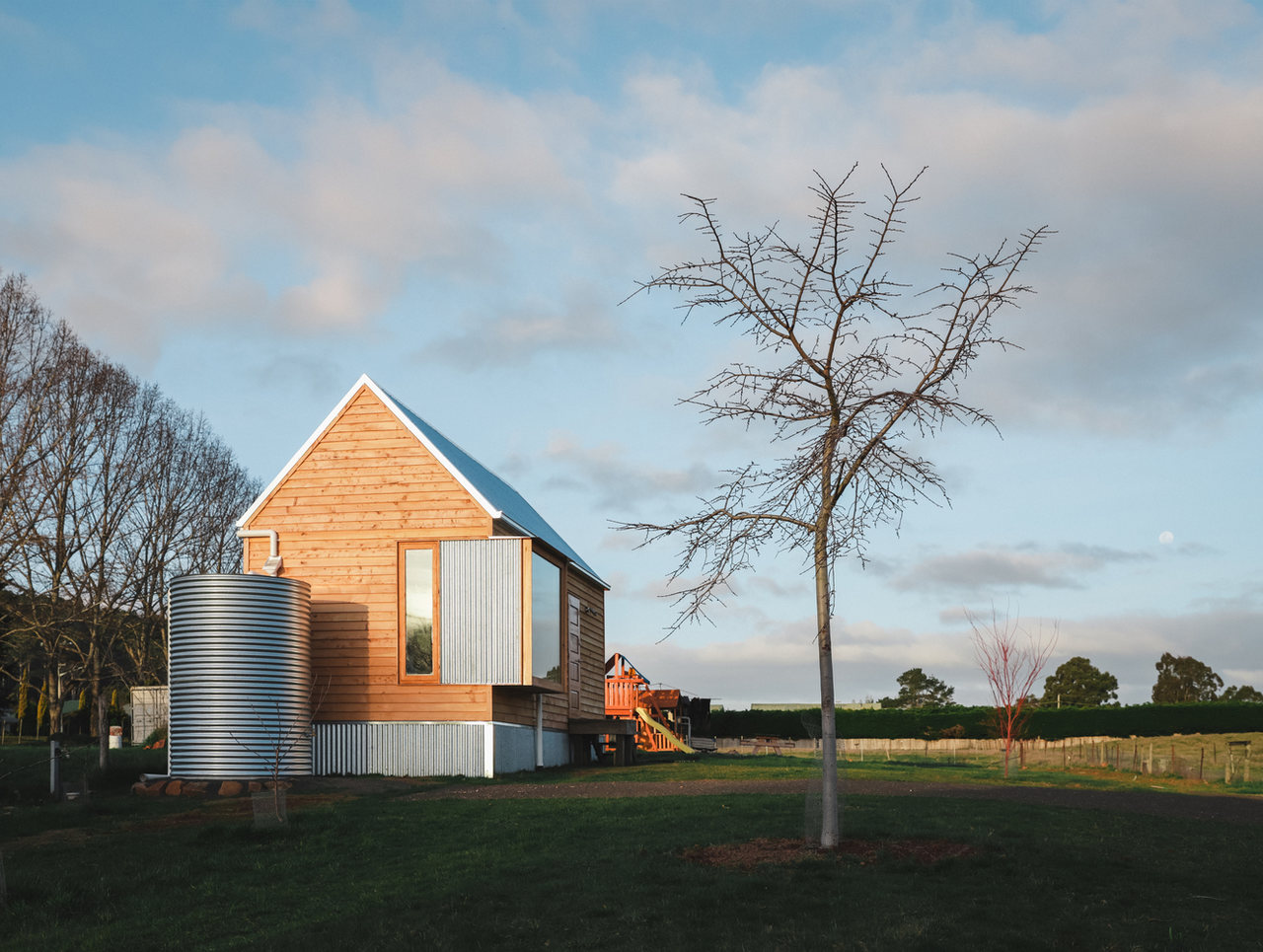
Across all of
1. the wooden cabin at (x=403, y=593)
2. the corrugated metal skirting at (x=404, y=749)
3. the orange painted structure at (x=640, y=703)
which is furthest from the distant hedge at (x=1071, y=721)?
the corrugated metal skirting at (x=404, y=749)

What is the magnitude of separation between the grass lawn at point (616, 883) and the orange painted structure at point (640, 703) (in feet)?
74.2

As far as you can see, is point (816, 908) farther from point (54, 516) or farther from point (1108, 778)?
point (54, 516)

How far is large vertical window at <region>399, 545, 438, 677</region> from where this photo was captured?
24500 millimetres

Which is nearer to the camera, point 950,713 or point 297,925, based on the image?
point 297,925

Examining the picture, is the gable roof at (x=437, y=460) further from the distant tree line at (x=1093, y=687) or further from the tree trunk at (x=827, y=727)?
the distant tree line at (x=1093, y=687)

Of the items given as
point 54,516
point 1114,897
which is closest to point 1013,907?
point 1114,897

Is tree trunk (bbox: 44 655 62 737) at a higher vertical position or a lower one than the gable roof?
lower

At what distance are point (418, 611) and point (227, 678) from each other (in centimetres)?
466

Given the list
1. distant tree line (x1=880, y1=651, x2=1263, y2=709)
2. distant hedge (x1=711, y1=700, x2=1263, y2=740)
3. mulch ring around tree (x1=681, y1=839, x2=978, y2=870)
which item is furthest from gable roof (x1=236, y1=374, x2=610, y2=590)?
distant tree line (x1=880, y1=651, x2=1263, y2=709)

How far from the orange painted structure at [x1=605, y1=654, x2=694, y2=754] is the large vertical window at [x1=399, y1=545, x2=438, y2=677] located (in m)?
14.1

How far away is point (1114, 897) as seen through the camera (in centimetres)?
1038

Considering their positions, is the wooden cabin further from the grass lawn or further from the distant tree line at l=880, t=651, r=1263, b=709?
the distant tree line at l=880, t=651, r=1263, b=709

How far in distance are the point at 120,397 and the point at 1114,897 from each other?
31.8 metres

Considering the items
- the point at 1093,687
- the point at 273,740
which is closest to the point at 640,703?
the point at 273,740
